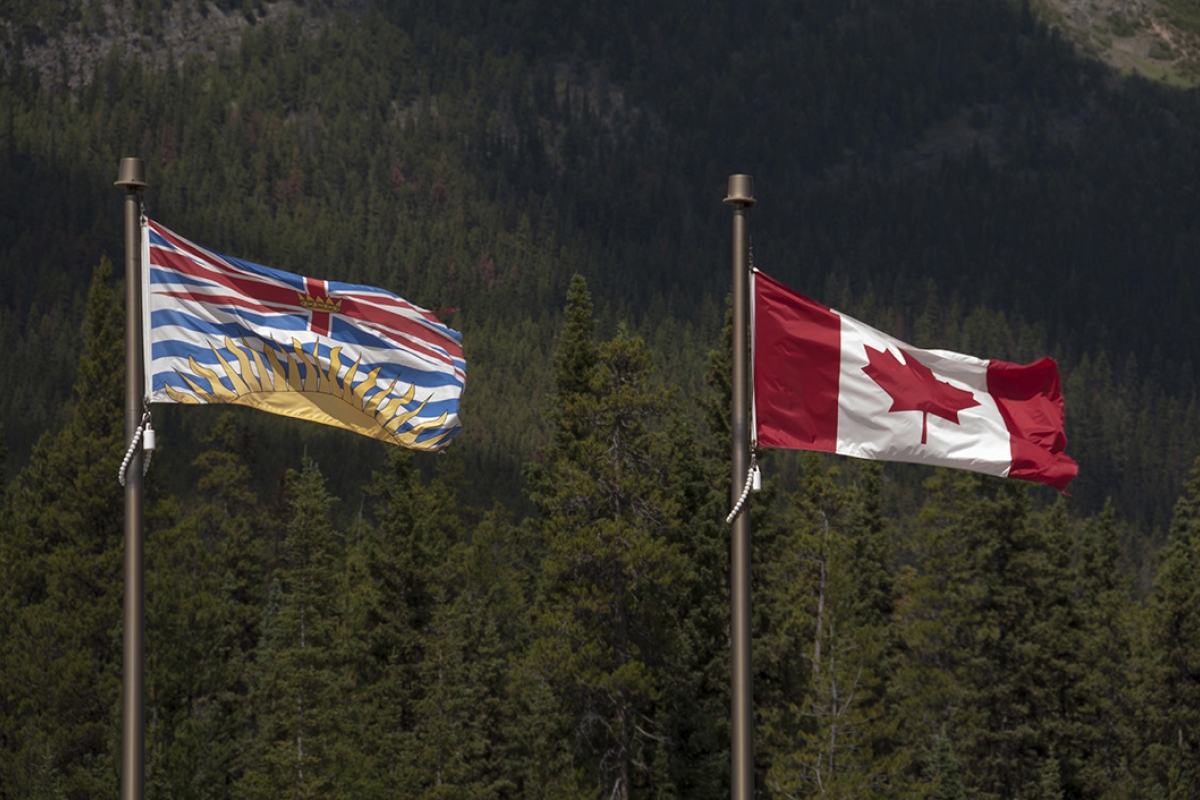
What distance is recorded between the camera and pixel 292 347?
17047 millimetres

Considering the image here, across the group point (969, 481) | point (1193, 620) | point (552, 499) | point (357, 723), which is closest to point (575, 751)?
point (552, 499)

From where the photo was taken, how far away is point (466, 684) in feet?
218

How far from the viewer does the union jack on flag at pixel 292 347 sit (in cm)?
1631

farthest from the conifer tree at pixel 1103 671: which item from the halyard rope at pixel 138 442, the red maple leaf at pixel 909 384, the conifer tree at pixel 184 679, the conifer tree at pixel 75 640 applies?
the halyard rope at pixel 138 442

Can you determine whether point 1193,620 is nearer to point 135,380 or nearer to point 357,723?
point 357,723

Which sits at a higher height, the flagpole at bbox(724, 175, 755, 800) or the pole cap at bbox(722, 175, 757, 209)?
the pole cap at bbox(722, 175, 757, 209)

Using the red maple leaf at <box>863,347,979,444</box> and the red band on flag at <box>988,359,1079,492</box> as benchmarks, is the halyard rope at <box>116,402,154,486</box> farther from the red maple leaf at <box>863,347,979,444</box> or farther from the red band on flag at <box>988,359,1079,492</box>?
the red band on flag at <box>988,359,1079,492</box>

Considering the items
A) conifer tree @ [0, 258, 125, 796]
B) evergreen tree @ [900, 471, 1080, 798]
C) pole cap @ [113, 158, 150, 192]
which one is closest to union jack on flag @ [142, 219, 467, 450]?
pole cap @ [113, 158, 150, 192]

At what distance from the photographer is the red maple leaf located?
54.5 feet

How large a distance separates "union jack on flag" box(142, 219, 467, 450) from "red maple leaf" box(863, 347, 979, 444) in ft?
13.7

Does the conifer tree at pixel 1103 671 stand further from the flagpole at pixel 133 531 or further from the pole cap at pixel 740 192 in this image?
the flagpole at pixel 133 531

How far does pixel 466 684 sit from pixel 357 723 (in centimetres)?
653

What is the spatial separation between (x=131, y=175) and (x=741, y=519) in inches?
Result: 258

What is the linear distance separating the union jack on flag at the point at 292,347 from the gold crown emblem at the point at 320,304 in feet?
0.03
